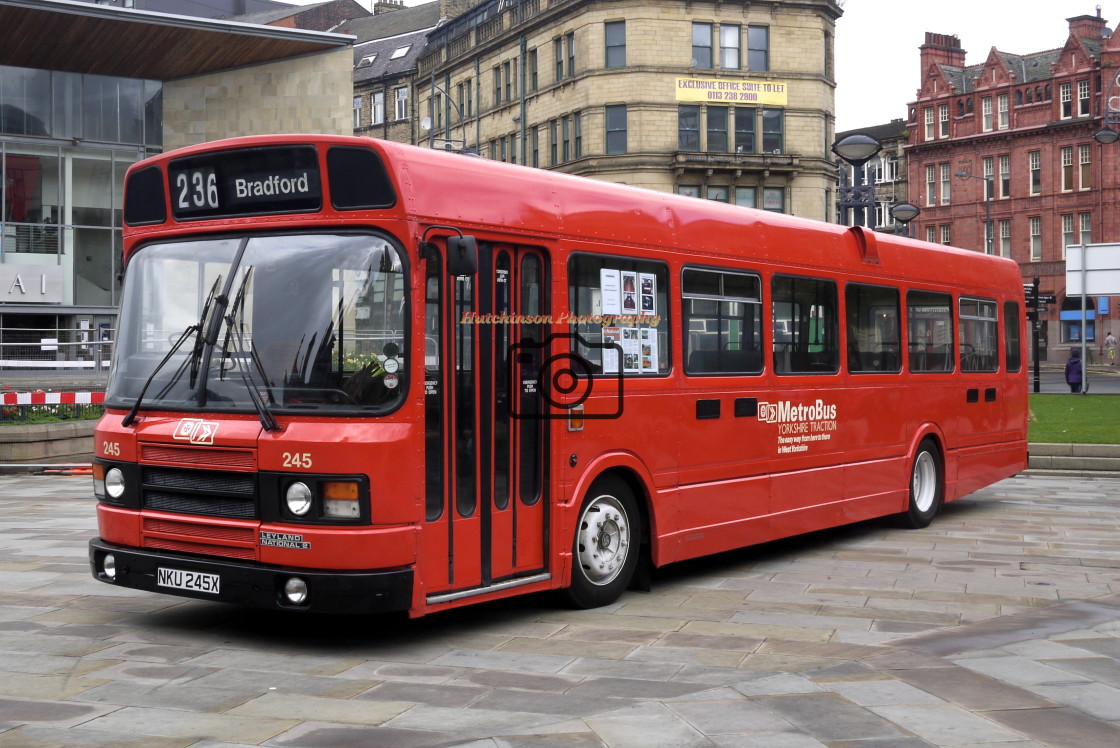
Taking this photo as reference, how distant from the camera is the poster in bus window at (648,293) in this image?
381 inches

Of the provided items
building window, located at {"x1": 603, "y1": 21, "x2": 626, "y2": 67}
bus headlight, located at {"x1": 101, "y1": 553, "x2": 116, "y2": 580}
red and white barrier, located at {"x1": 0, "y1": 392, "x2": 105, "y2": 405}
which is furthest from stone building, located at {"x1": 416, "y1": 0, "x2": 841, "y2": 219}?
bus headlight, located at {"x1": 101, "y1": 553, "x2": 116, "y2": 580}

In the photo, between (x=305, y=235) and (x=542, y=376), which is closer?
(x=305, y=235)

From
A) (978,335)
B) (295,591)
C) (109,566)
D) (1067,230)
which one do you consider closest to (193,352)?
(109,566)

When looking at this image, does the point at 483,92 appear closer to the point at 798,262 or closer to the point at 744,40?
the point at 744,40

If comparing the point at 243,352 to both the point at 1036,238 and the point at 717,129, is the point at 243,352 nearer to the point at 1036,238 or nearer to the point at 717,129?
the point at 717,129

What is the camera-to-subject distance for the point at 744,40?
2288 inches

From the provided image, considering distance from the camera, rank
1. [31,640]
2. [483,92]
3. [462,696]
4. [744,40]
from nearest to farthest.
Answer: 1. [462,696]
2. [31,640]
3. [744,40]
4. [483,92]

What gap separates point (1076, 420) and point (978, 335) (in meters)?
13.1

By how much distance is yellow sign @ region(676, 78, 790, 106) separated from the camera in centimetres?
5762

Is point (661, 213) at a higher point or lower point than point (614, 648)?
higher

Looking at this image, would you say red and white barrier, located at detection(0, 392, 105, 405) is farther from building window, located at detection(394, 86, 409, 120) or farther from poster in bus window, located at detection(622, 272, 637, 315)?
building window, located at detection(394, 86, 409, 120)

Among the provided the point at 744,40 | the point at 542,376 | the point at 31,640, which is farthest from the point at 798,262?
the point at 744,40

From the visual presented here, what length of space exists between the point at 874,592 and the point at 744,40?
168ft

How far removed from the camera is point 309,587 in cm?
733
